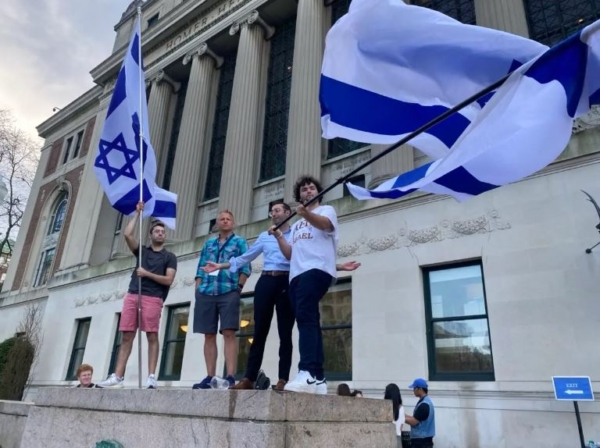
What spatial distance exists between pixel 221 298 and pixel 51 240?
2563 centimetres

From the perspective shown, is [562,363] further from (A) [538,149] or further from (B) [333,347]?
(A) [538,149]

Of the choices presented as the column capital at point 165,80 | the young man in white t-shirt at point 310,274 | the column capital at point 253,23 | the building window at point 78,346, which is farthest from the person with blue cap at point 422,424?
the column capital at point 165,80

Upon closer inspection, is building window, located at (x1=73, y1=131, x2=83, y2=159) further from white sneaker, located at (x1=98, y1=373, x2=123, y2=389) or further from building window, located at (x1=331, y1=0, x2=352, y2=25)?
white sneaker, located at (x1=98, y1=373, x2=123, y2=389)

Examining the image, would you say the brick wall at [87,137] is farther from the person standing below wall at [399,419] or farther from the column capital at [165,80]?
the person standing below wall at [399,419]

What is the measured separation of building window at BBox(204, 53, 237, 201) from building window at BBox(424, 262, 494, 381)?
12024 millimetres

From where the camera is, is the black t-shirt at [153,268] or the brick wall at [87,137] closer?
the black t-shirt at [153,268]

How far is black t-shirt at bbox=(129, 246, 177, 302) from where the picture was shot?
593 centimetres

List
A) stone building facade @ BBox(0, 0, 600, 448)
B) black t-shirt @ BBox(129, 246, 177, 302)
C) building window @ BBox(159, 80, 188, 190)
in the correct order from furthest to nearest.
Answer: building window @ BBox(159, 80, 188, 190)
stone building facade @ BBox(0, 0, 600, 448)
black t-shirt @ BBox(129, 246, 177, 302)

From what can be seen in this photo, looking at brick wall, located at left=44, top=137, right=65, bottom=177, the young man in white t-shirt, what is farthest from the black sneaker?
brick wall, located at left=44, top=137, right=65, bottom=177

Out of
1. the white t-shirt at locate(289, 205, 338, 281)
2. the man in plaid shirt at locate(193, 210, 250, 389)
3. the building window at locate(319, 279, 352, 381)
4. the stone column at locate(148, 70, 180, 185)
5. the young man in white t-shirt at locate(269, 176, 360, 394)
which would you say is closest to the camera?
the young man in white t-shirt at locate(269, 176, 360, 394)

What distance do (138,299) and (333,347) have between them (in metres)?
6.03

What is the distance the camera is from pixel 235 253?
5.59 meters

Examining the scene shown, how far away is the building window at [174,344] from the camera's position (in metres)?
13.8

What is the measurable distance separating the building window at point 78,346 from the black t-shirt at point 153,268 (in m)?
13.6
